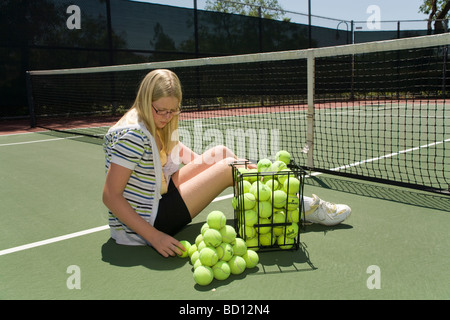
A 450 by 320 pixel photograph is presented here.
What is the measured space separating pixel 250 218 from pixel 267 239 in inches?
7.6

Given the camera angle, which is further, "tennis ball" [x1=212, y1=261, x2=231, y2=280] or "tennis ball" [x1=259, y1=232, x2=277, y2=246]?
"tennis ball" [x1=259, y1=232, x2=277, y2=246]

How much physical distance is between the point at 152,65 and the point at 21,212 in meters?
3.63

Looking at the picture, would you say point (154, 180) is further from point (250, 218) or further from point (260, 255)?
point (260, 255)

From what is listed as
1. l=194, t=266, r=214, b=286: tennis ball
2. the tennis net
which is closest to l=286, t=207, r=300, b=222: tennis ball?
l=194, t=266, r=214, b=286: tennis ball

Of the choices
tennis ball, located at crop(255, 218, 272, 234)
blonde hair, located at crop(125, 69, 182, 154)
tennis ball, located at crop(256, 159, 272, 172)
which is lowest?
tennis ball, located at crop(255, 218, 272, 234)

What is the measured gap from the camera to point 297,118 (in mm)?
10977

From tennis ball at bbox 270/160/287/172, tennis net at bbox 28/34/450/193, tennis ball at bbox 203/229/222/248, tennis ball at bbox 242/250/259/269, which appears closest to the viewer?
tennis ball at bbox 203/229/222/248

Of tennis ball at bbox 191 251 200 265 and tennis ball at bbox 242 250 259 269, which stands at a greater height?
tennis ball at bbox 191 251 200 265

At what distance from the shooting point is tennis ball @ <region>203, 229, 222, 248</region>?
7.12 ft

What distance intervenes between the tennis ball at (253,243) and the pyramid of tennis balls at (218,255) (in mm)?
146

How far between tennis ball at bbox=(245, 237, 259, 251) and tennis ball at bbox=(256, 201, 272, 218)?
174mm

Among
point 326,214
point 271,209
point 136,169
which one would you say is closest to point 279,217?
point 271,209

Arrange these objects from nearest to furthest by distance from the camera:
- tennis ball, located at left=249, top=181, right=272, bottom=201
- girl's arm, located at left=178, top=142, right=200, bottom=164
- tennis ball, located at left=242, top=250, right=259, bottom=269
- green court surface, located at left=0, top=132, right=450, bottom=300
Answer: green court surface, located at left=0, top=132, right=450, bottom=300 < tennis ball, located at left=242, top=250, right=259, bottom=269 < tennis ball, located at left=249, top=181, right=272, bottom=201 < girl's arm, located at left=178, top=142, right=200, bottom=164

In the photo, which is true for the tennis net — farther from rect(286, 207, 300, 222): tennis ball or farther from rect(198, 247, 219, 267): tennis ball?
rect(198, 247, 219, 267): tennis ball
